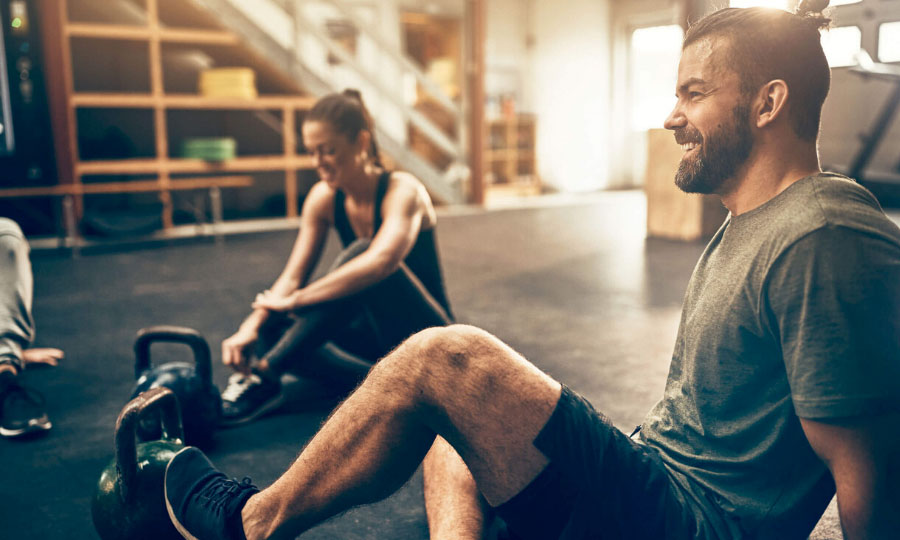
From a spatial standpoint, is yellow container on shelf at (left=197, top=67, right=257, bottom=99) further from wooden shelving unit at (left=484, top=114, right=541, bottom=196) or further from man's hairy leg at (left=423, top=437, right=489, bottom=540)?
man's hairy leg at (left=423, top=437, right=489, bottom=540)

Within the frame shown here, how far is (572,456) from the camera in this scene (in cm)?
117

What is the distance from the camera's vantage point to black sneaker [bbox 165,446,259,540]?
1.31 metres

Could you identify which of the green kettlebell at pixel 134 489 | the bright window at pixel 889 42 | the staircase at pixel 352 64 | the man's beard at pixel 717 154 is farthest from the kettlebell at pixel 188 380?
the bright window at pixel 889 42

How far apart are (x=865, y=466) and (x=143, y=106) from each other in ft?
24.1

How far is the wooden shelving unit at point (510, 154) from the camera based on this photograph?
11516 millimetres

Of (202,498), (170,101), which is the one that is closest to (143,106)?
(170,101)

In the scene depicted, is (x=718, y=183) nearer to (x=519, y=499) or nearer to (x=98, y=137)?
(x=519, y=499)

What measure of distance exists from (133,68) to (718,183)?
7.55 m

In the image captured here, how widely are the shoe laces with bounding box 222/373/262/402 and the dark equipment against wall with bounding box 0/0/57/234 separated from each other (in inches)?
195

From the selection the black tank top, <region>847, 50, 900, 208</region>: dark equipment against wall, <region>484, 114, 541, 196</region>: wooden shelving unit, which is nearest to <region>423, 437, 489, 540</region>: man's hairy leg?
the black tank top

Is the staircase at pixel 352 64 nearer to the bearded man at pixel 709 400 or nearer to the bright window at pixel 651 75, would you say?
the bright window at pixel 651 75

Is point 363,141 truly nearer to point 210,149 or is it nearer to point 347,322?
point 347,322

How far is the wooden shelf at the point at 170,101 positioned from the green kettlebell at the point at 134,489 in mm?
6176

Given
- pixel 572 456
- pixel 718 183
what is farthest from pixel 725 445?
pixel 718 183
